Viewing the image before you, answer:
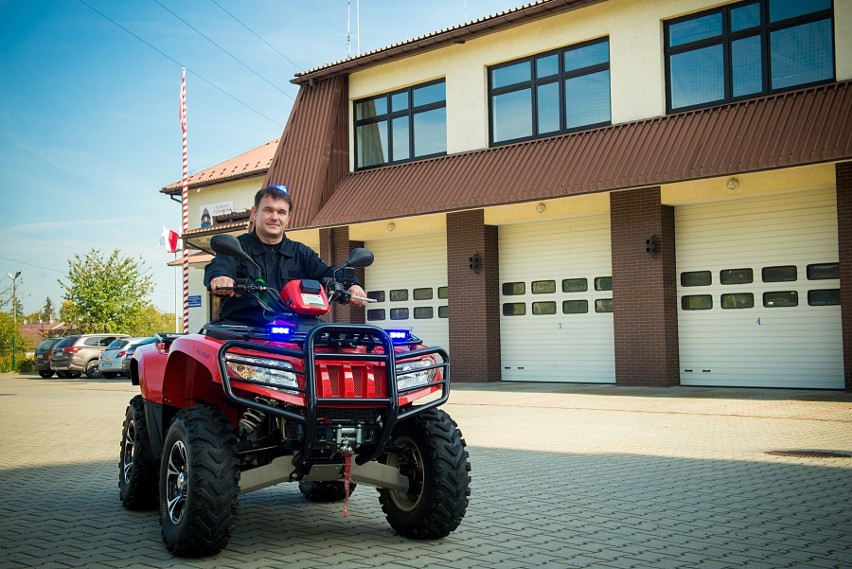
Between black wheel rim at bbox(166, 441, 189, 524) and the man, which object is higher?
the man

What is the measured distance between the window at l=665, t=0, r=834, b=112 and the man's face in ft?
46.1

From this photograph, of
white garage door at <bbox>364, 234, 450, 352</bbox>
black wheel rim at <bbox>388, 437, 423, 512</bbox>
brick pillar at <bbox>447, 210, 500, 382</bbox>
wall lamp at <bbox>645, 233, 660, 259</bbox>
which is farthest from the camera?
white garage door at <bbox>364, 234, 450, 352</bbox>

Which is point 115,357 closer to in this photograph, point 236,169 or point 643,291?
point 236,169

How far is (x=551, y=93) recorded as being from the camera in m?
20.8

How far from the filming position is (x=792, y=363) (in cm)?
1712

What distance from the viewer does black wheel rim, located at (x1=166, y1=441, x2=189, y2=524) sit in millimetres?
5200

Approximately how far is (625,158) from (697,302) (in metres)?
3.52

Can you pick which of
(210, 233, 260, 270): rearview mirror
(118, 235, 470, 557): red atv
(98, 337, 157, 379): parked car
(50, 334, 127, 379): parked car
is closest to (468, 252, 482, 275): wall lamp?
(98, 337, 157, 379): parked car

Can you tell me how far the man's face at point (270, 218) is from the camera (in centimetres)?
603

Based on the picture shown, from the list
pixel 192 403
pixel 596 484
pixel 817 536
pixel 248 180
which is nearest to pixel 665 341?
pixel 596 484

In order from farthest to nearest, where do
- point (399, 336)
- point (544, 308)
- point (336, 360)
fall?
point (544, 308), point (399, 336), point (336, 360)

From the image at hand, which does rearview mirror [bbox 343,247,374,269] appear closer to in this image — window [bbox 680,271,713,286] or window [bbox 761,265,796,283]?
window [bbox 761,265,796,283]

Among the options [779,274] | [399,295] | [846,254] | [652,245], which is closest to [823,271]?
[779,274]

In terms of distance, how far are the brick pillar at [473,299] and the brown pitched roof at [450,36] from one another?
180 inches
